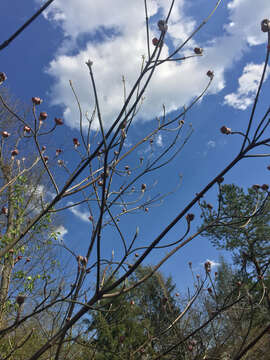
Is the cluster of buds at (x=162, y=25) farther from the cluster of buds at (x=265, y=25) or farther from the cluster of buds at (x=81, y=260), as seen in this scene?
the cluster of buds at (x=81, y=260)

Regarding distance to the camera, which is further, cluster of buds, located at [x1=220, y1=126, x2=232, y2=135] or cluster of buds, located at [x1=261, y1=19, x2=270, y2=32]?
cluster of buds, located at [x1=220, y1=126, x2=232, y2=135]

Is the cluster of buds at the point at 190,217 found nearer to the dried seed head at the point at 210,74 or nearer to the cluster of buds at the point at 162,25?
the cluster of buds at the point at 162,25

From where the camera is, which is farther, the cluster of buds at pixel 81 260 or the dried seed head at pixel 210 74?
the dried seed head at pixel 210 74

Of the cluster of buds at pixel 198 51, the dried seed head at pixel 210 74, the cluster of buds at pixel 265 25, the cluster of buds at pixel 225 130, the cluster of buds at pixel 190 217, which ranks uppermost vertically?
the dried seed head at pixel 210 74

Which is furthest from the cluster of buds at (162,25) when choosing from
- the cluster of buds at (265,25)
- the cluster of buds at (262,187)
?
the cluster of buds at (262,187)

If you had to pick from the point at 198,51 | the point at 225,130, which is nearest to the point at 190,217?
the point at 225,130

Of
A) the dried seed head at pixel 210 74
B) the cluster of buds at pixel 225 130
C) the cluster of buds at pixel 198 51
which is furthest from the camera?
the dried seed head at pixel 210 74

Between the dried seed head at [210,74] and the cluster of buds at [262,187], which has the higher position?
the dried seed head at [210,74]

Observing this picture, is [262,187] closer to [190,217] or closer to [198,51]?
[190,217]

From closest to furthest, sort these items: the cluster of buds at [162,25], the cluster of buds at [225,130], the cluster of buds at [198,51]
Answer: the cluster of buds at [162,25] → the cluster of buds at [225,130] → the cluster of buds at [198,51]

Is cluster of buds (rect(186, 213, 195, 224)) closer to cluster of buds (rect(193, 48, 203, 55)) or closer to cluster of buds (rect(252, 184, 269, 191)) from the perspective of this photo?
cluster of buds (rect(252, 184, 269, 191))

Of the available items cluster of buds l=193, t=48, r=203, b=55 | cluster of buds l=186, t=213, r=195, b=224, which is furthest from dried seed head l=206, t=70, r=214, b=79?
cluster of buds l=186, t=213, r=195, b=224

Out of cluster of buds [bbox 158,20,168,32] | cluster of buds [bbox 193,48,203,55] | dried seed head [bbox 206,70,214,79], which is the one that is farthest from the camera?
dried seed head [bbox 206,70,214,79]

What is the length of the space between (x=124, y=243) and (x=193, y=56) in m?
0.83
